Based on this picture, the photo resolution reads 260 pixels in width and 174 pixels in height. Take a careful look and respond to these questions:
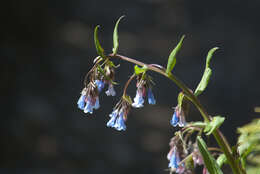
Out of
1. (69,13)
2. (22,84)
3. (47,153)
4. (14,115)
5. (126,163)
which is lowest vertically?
(126,163)

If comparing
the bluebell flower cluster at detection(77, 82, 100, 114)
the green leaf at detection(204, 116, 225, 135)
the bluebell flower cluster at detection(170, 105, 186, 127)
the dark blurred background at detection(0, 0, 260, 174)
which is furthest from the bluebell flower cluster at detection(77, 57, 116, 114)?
the dark blurred background at detection(0, 0, 260, 174)

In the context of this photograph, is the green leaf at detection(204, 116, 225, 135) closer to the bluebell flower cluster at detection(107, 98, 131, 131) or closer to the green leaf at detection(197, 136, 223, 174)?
the green leaf at detection(197, 136, 223, 174)

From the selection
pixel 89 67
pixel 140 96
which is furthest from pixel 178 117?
pixel 89 67

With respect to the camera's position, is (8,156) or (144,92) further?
(8,156)

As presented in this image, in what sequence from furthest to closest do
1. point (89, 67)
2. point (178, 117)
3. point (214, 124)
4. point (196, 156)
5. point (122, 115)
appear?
1. point (89, 67)
2. point (196, 156)
3. point (122, 115)
4. point (178, 117)
5. point (214, 124)

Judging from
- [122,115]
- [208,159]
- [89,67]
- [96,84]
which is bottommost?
[208,159]

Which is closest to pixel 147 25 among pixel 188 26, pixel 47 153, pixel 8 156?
pixel 188 26

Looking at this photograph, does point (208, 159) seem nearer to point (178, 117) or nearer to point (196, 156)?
point (178, 117)

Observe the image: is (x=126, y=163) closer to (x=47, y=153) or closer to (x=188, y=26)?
(x=47, y=153)
